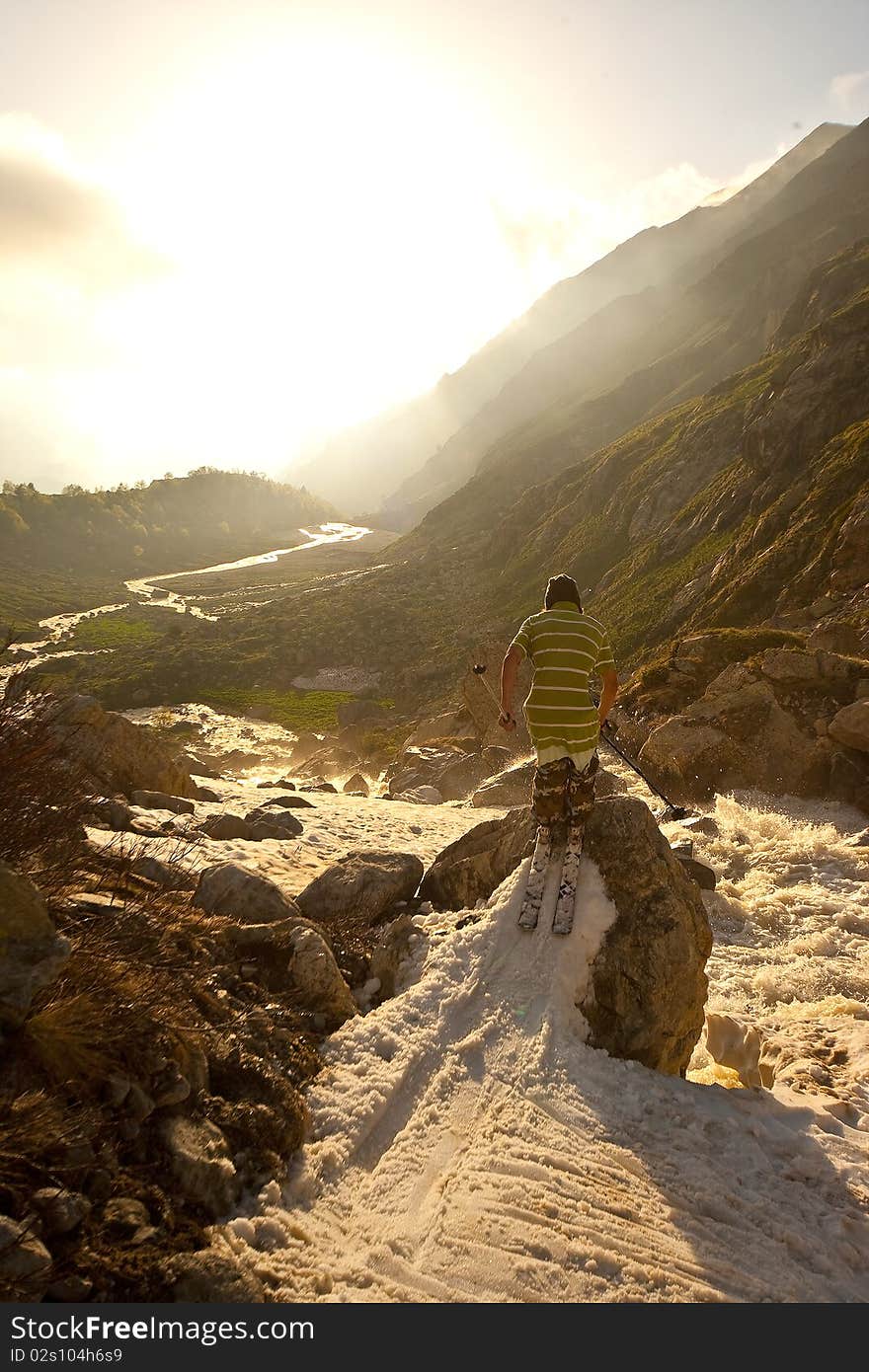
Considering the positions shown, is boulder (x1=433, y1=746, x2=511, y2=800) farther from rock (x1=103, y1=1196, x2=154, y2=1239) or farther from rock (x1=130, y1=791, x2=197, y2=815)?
rock (x1=103, y1=1196, x2=154, y2=1239)

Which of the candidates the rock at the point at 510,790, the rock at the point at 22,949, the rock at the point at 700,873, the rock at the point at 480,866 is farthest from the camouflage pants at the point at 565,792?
the rock at the point at 510,790

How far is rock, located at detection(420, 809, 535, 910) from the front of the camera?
7152mm

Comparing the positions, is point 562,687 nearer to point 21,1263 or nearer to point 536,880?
point 536,880

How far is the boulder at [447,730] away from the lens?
2531cm

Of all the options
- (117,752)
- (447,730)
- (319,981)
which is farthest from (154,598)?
(319,981)

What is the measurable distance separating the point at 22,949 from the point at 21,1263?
129 cm

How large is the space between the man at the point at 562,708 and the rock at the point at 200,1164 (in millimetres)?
3409

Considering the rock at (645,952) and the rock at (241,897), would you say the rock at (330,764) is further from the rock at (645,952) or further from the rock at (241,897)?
the rock at (645,952)

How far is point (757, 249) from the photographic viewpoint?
90562 mm

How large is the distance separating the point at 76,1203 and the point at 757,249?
11453 cm

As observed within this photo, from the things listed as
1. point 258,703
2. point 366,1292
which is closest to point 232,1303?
point 366,1292

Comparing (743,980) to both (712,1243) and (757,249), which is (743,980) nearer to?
(712,1243)

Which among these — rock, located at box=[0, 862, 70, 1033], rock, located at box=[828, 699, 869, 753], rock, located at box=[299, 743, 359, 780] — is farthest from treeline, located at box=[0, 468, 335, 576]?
rock, located at box=[0, 862, 70, 1033]

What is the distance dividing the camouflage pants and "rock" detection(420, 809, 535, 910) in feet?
2.87
